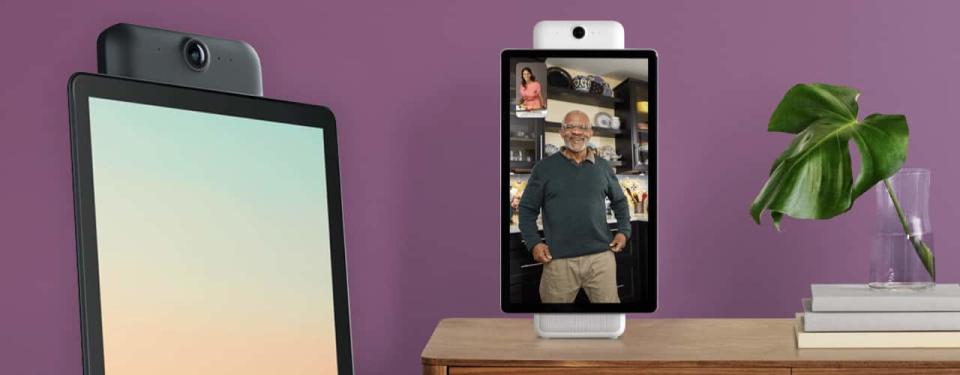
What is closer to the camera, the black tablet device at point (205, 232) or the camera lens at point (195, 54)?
the black tablet device at point (205, 232)

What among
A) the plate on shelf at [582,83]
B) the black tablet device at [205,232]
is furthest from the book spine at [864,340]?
the black tablet device at [205,232]

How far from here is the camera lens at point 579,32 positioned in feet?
5.13

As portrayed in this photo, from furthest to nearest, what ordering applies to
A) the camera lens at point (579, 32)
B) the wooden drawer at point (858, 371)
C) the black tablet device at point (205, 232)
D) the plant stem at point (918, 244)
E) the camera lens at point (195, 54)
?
1. the camera lens at point (579, 32)
2. the plant stem at point (918, 244)
3. the wooden drawer at point (858, 371)
4. the camera lens at point (195, 54)
5. the black tablet device at point (205, 232)

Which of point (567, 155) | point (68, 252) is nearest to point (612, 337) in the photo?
point (567, 155)

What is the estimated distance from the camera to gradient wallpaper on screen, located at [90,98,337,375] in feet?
2.43

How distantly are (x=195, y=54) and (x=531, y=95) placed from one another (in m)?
0.68

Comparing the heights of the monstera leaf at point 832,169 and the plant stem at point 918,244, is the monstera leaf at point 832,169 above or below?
above

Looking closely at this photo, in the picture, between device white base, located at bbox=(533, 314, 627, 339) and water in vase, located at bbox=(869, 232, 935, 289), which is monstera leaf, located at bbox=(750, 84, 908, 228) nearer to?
water in vase, located at bbox=(869, 232, 935, 289)

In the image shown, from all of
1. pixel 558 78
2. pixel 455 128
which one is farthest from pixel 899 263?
pixel 455 128

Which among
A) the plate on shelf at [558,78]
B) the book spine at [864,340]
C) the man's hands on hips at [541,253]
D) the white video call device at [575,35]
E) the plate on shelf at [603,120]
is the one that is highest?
the white video call device at [575,35]

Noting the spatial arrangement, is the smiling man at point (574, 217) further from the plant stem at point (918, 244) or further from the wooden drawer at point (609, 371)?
the plant stem at point (918, 244)

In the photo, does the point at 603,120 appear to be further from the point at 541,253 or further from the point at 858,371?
the point at 858,371

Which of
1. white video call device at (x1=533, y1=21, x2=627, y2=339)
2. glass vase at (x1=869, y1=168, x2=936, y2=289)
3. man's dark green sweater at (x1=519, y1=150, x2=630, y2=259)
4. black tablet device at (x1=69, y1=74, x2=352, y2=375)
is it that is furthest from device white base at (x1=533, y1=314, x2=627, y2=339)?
black tablet device at (x1=69, y1=74, x2=352, y2=375)

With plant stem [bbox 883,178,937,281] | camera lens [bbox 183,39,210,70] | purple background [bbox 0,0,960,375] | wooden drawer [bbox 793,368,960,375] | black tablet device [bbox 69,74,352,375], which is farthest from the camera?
purple background [bbox 0,0,960,375]
